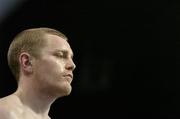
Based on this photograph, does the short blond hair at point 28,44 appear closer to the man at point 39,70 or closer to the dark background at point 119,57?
the man at point 39,70

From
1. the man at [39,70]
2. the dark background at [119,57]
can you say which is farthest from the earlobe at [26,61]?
the dark background at [119,57]

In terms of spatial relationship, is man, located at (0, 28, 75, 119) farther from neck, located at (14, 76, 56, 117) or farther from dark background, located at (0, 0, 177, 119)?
dark background, located at (0, 0, 177, 119)

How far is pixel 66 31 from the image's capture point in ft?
10.0

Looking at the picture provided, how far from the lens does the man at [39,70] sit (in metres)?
1.64

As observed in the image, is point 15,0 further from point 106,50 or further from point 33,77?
point 106,50

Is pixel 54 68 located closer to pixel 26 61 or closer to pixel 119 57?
pixel 26 61

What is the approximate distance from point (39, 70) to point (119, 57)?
4.97ft

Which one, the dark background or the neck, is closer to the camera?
the neck

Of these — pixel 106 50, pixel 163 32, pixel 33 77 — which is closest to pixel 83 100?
pixel 106 50

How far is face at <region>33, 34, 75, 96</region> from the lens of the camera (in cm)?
164

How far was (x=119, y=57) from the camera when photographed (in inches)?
123

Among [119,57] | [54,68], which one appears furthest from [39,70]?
[119,57]

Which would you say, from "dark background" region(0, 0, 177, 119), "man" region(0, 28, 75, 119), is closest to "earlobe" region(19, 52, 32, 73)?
"man" region(0, 28, 75, 119)

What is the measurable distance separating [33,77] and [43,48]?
0.10 m
